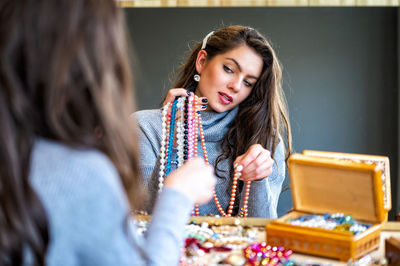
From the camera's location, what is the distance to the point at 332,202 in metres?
1.13

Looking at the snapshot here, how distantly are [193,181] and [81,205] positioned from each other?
27 cm

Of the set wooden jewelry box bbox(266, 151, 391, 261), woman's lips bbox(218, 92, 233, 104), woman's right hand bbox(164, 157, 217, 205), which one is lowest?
wooden jewelry box bbox(266, 151, 391, 261)

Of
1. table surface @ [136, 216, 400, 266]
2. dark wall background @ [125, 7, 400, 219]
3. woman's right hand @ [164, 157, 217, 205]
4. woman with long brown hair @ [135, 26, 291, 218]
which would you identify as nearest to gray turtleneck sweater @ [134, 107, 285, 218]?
woman with long brown hair @ [135, 26, 291, 218]

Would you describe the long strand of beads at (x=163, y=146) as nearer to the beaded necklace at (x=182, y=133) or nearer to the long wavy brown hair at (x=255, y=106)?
the beaded necklace at (x=182, y=133)

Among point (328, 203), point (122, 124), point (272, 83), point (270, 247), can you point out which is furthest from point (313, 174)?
point (272, 83)

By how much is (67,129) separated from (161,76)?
2.42 meters

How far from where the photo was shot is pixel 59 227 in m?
0.66

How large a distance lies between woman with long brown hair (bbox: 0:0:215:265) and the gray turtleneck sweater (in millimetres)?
1003

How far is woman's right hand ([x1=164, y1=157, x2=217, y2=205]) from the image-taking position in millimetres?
868

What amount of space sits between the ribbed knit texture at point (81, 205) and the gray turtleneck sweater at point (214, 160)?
3.25ft

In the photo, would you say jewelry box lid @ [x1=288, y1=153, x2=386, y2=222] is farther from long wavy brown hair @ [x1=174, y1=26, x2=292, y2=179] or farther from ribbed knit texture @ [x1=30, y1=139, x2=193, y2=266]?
long wavy brown hair @ [x1=174, y1=26, x2=292, y2=179]

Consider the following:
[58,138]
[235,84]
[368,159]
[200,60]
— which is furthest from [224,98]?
[58,138]

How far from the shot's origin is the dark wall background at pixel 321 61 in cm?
299

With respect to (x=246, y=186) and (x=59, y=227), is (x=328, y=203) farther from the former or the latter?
(x=59, y=227)
